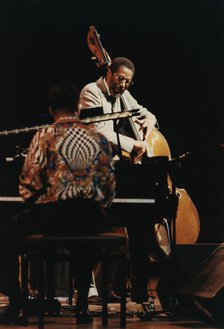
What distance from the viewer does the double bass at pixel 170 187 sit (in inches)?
208

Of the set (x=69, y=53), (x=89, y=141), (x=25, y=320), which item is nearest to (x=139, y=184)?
(x=89, y=141)

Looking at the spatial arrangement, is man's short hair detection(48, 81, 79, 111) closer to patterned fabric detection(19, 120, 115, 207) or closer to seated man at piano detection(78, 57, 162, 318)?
patterned fabric detection(19, 120, 115, 207)

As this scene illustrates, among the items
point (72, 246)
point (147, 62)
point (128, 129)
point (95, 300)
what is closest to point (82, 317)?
point (72, 246)

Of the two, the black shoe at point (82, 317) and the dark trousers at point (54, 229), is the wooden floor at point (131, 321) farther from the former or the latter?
the dark trousers at point (54, 229)

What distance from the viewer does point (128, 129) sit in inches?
207

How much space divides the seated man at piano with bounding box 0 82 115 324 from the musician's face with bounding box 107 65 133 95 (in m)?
1.02

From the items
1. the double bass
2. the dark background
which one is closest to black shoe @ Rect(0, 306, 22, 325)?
the double bass

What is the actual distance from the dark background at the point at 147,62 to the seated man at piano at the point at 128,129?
3.88ft

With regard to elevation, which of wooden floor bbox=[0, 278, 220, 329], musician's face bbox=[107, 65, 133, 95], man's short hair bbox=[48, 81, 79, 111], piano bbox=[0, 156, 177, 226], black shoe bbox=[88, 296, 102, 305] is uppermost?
musician's face bbox=[107, 65, 133, 95]

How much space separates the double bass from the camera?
5.29 m

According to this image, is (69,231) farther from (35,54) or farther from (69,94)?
(35,54)

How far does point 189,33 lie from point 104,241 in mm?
3253

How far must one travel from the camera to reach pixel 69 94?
4145mm

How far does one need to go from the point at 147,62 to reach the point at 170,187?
175cm
